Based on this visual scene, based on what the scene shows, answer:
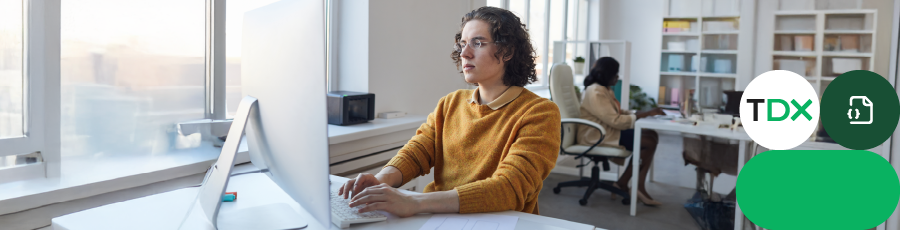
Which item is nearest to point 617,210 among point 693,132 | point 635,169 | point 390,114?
point 635,169

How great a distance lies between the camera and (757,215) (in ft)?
9.34

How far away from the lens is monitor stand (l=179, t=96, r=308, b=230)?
0.99 m

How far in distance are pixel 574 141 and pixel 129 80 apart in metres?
2.84

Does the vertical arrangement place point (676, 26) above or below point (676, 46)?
above

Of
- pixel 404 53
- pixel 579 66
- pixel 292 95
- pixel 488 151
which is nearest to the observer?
pixel 292 95

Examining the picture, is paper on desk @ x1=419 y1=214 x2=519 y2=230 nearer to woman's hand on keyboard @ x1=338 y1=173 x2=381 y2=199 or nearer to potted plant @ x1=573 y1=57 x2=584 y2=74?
woman's hand on keyboard @ x1=338 y1=173 x2=381 y2=199

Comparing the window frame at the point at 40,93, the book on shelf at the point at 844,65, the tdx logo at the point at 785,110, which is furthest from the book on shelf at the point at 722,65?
the window frame at the point at 40,93

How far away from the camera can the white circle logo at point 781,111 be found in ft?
9.78

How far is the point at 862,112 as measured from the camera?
8.96 feet

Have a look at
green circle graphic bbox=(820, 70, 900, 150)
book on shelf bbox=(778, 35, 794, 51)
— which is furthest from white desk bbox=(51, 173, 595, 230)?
book on shelf bbox=(778, 35, 794, 51)

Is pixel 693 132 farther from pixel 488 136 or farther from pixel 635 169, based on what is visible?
pixel 488 136

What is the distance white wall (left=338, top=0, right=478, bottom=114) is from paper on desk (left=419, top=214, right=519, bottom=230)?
165 centimetres

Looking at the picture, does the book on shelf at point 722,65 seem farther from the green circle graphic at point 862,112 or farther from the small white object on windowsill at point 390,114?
the small white object on windowsill at point 390,114

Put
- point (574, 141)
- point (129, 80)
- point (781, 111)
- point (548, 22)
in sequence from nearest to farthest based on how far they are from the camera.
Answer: point (129, 80) → point (781, 111) → point (574, 141) → point (548, 22)
